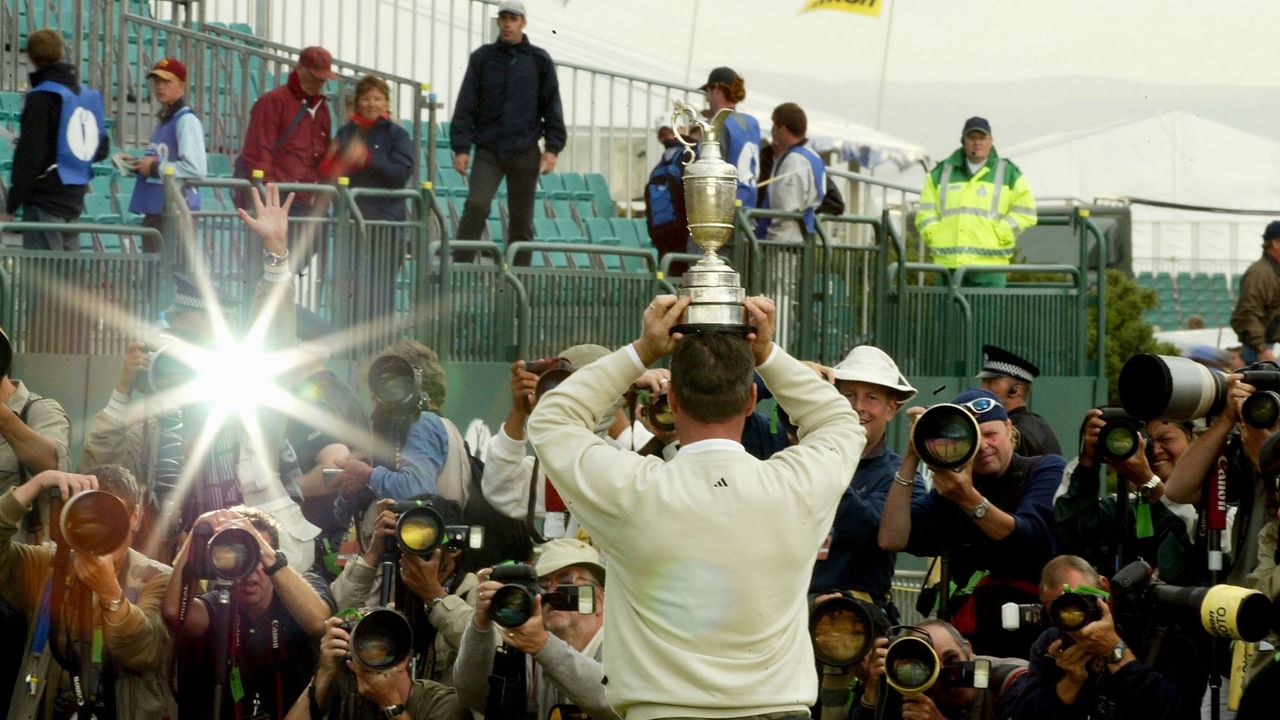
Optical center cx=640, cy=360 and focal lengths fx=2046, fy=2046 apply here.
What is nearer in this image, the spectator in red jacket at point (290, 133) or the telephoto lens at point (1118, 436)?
the telephoto lens at point (1118, 436)

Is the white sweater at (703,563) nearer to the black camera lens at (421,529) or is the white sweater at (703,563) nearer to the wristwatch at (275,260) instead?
the black camera lens at (421,529)

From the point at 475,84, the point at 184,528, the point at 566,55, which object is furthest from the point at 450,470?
the point at 566,55

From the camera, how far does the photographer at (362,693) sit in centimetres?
634

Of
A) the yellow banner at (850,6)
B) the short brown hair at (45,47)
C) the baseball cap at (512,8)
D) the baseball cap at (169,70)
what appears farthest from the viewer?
the yellow banner at (850,6)

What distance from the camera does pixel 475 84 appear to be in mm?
11500

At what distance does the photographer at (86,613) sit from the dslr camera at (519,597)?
1.44 metres

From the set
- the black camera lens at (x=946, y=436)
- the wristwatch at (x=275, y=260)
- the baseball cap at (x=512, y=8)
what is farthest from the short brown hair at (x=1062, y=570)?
the baseball cap at (x=512, y=8)

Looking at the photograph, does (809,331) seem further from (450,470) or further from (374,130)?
(450,470)

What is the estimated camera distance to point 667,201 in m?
11.4

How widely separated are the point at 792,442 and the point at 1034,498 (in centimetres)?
88

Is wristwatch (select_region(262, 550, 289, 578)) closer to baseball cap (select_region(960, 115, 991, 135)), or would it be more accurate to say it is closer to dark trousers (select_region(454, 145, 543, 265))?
dark trousers (select_region(454, 145, 543, 265))

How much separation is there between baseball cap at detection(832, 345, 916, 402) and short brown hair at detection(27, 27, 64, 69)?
16.9 ft

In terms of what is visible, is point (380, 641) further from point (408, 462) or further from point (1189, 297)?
point (1189, 297)

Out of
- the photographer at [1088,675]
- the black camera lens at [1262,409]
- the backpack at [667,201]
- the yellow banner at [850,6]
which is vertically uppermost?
the yellow banner at [850,6]
